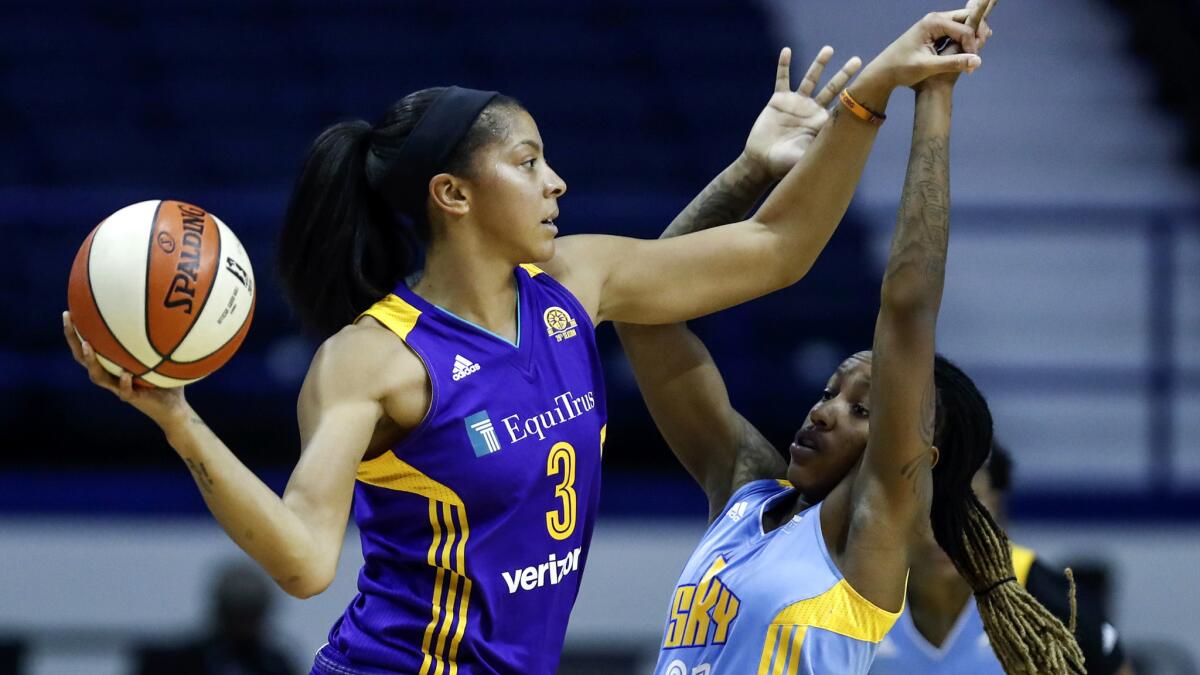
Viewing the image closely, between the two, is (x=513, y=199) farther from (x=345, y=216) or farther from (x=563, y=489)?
(x=563, y=489)

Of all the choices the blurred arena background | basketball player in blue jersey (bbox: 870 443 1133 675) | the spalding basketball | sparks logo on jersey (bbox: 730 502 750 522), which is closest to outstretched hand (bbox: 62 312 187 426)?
the spalding basketball

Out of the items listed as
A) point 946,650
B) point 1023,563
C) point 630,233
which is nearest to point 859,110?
point 1023,563

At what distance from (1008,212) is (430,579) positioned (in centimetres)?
459

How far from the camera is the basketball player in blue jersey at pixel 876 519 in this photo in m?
3.18

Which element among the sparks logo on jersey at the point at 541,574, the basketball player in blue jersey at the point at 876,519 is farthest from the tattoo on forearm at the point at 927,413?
the sparks logo on jersey at the point at 541,574

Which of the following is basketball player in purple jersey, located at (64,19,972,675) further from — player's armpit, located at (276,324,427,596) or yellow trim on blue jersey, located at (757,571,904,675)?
yellow trim on blue jersey, located at (757,571,904,675)

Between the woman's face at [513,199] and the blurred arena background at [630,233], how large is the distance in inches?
88.7

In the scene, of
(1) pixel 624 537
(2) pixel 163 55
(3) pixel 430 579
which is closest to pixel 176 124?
(2) pixel 163 55

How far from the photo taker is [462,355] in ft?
10.5

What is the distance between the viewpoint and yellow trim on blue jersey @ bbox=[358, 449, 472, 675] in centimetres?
313

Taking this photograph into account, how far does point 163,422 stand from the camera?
2715 millimetres

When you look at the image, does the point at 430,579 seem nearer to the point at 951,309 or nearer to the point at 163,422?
the point at 163,422

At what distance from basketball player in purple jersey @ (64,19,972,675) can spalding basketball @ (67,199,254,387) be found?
255mm

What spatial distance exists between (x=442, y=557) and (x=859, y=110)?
121 centimetres
